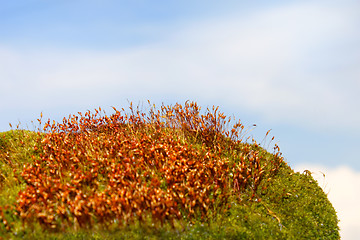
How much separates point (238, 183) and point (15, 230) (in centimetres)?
495

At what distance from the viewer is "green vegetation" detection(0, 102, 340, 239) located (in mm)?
6586

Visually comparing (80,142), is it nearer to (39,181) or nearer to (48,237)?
(39,181)

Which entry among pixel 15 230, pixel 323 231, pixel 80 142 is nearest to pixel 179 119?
pixel 80 142

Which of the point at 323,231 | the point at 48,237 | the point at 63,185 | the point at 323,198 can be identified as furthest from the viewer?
the point at 323,198

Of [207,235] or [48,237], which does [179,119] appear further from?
[48,237]

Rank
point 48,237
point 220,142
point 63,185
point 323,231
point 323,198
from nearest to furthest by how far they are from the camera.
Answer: point 48,237, point 63,185, point 323,231, point 323,198, point 220,142

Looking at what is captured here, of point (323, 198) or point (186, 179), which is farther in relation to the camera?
point (323, 198)

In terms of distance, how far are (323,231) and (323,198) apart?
1.32 metres

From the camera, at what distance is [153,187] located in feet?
24.3

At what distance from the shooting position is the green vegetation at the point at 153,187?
659 centimetres

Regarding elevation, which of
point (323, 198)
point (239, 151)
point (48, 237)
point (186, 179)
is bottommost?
point (48, 237)

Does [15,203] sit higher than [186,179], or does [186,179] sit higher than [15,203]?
[186,179]

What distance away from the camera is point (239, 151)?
10.3 m

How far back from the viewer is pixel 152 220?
6641 millimetres
